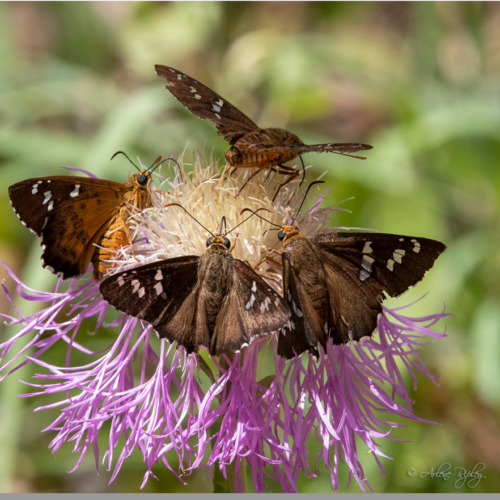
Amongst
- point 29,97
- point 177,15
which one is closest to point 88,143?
point 29,97

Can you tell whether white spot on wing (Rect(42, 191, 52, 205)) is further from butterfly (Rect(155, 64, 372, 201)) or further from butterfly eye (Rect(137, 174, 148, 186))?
butterfly (Rect(155, 64, 372, 201))

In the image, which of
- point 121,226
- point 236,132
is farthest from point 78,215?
point 236,132

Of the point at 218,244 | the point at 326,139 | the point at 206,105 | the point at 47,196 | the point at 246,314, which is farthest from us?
the point at 326,139

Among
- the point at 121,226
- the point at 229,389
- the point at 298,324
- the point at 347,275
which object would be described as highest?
the point at 121,226

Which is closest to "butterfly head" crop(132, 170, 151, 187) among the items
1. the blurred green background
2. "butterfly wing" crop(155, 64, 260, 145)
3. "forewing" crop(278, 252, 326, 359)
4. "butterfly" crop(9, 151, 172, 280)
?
"butterfly" crop(9, 151, 172, 280)

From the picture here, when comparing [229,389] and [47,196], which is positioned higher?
[47,196]

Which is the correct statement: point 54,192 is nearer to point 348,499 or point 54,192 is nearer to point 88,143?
point 348,499

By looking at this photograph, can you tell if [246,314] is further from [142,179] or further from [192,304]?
[142,179]

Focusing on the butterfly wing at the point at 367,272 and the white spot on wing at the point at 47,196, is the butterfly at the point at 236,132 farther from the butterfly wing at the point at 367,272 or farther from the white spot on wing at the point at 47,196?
the white spot on wing at the point at 47,196
